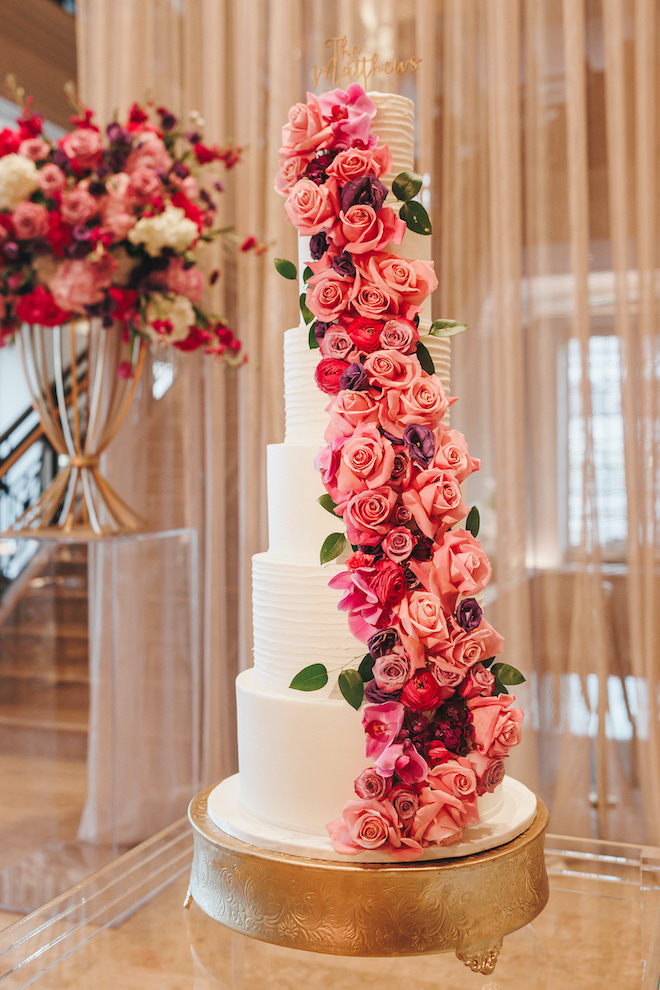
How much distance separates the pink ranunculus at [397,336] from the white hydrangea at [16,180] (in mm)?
1800

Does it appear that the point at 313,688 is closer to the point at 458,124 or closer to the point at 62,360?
the point at 62,360

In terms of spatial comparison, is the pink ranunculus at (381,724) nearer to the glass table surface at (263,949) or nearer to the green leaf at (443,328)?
the glass table surface at (263,949)

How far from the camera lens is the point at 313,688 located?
1484 mm

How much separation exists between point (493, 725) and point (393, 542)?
32 cm

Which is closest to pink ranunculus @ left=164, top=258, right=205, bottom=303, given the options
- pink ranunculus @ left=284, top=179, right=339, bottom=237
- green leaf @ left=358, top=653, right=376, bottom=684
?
pink ranunculus @ left=284, top=179, right=339, bottom=237

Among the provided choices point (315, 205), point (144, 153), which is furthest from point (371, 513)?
point (144, 153)

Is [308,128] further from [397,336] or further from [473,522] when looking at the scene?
[473,522]

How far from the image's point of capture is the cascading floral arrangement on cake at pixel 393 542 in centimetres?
139

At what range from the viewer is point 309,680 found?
4.88 ft

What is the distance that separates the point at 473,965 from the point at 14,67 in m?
5.29

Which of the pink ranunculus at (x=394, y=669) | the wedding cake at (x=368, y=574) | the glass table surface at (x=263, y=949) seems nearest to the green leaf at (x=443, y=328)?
the wedding cake at (x=368, y=574)

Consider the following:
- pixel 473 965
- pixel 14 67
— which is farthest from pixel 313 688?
pixel 14 67

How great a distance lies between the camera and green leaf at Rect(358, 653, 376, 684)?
145 centimetres

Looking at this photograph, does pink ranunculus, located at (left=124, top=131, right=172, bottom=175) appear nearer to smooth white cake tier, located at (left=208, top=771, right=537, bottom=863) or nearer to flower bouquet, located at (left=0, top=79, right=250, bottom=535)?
flower bouquet, located at (left=0, top=79, right=250, bottom=535)
